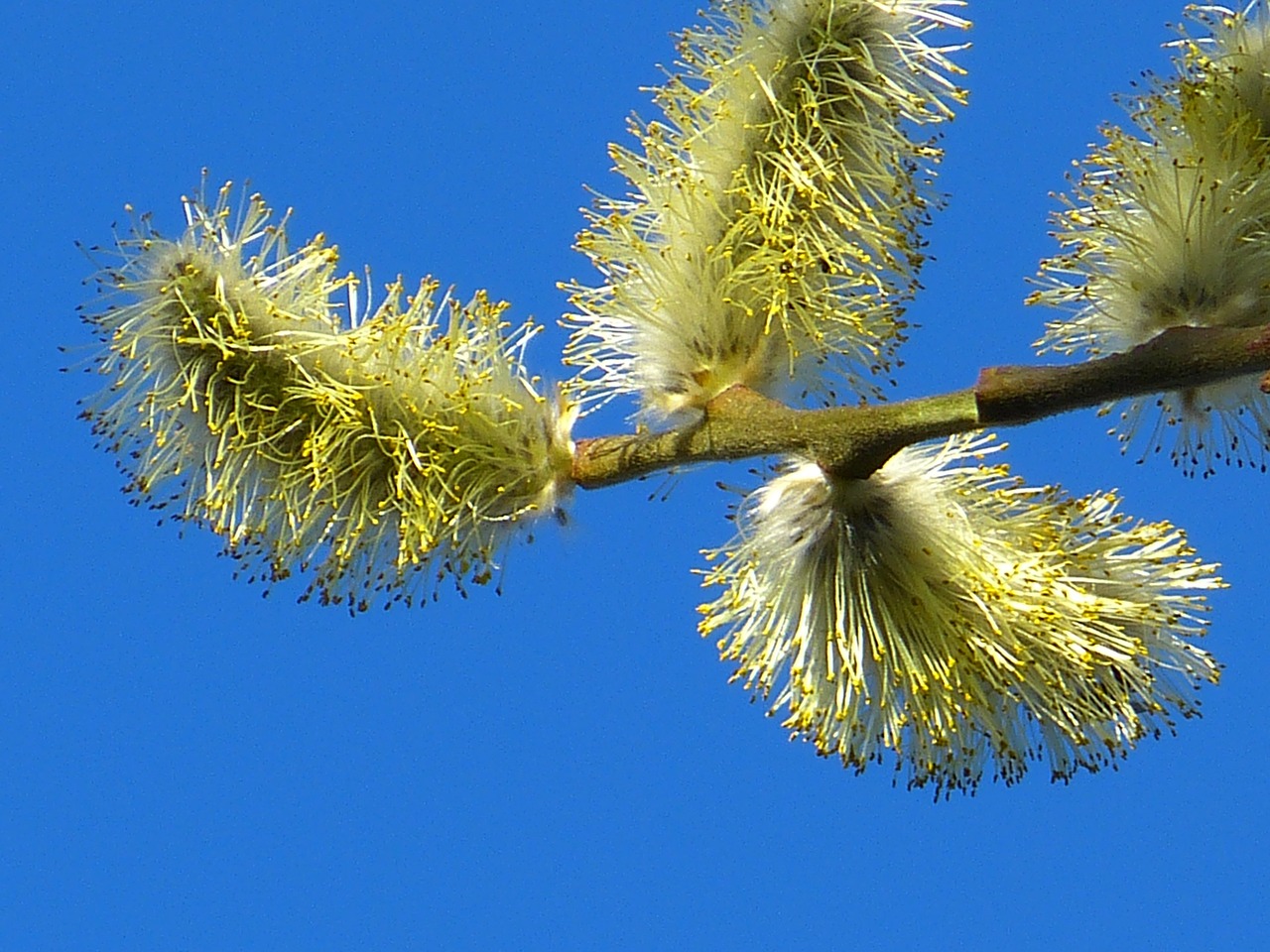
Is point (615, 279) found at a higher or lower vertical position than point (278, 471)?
higher

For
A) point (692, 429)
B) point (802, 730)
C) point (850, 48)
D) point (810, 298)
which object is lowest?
point (802, 730)

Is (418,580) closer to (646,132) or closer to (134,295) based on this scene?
(134,295)

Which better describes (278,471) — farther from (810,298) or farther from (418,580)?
(810,298)

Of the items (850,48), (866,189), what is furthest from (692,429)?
(850,48)

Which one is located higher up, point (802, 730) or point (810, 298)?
point (810, 298)

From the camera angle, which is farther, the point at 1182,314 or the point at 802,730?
the point at 802,730

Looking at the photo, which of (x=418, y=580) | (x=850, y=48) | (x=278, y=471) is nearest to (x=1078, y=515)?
(x=850, y=48)
